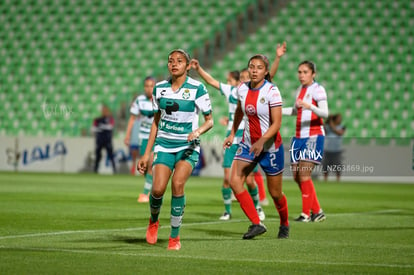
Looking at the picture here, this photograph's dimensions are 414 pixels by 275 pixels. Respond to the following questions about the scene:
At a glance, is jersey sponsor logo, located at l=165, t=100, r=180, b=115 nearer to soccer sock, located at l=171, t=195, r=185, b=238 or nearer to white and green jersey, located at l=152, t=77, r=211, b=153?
white and green jersey, located at l=152, t=77, r=211, b=153

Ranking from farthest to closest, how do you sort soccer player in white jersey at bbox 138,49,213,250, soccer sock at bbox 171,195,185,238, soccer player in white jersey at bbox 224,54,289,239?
soccer player in white jersey at bbox 224,54,289,239 < soccer player in white jersey at bbox 138,49,213,250 < soccer sock at bbox 171,195,185,238

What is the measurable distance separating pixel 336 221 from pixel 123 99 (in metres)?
16.5

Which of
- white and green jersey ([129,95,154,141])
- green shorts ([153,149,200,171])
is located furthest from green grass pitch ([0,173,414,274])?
white and green jersey ([129,95,154,141])

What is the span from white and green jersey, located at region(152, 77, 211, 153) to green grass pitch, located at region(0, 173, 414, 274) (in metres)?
1.12

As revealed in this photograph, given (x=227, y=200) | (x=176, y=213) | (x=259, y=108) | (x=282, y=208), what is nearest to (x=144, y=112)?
(x=227, y=200)

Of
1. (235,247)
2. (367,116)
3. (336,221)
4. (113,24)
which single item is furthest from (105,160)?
(235,247)

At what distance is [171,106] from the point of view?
8.46 metres

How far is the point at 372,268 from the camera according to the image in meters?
7.20

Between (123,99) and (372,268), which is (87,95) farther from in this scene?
(372,268)

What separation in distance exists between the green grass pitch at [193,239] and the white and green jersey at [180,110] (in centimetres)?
112

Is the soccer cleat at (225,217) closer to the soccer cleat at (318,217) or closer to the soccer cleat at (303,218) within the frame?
the soccer cleat at (303,218)

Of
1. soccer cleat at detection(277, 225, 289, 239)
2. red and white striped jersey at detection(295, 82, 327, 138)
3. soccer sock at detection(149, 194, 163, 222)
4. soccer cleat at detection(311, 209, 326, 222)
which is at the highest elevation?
red and white striped jersey at detection(295, 82, 327, 138)

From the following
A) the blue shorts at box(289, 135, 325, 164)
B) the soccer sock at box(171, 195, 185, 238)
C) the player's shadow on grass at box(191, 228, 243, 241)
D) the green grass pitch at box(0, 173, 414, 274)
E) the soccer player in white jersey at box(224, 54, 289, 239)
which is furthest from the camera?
the blue shorts at box(289, 135, 325, 164)

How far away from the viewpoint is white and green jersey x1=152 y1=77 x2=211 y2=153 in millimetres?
8461
